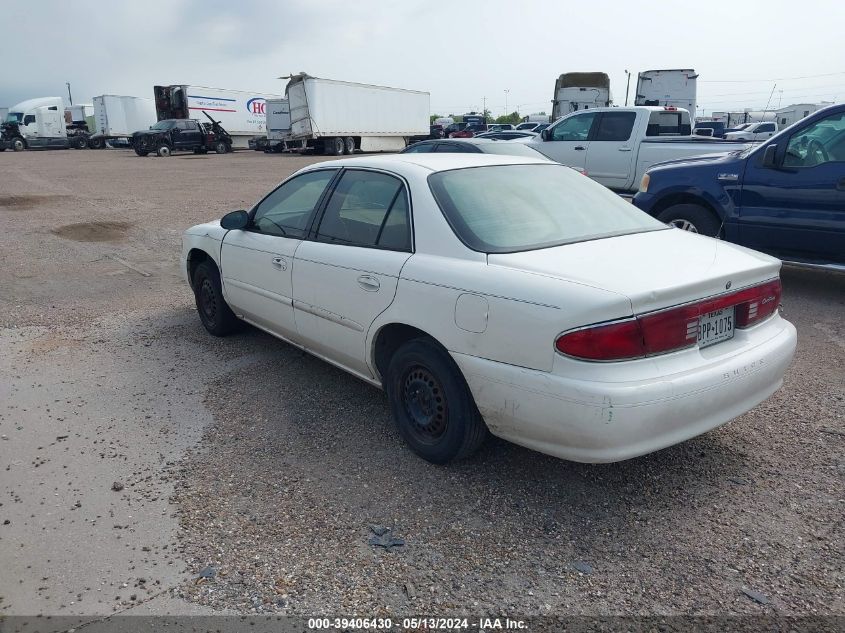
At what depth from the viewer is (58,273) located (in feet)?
27.2

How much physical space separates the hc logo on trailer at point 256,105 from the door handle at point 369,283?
4100 centimetres

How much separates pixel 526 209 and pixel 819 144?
4.41m

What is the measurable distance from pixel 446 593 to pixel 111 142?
168 ft

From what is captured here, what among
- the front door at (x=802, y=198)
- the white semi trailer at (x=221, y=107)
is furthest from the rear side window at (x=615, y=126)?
the white semi trailer at (x=221, y=107)

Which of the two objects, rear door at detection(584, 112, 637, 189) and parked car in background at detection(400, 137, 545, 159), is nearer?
parked car in background at detection(400, 137, 545, 159)

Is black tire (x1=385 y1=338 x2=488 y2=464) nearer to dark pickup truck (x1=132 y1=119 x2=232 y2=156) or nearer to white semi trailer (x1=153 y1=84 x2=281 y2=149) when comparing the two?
dark pickup truck (x1=132 y1=119 x2=232 y2=156)

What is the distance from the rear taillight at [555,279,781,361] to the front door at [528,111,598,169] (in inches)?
401

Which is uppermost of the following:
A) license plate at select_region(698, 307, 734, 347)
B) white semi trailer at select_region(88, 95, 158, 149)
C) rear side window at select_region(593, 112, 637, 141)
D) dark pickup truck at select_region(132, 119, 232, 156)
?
white semi trailer at select_region(88, 95, 158, 149)

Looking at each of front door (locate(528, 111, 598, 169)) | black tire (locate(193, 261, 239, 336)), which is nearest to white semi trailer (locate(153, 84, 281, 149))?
front door (locate(528, 111, 598, 169))

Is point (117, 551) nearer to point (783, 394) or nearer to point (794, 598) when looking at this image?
point (794, 598)

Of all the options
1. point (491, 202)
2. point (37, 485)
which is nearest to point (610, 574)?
point (491, 202)

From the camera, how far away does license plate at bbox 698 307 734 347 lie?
3.13 metres

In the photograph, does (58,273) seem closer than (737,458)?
No

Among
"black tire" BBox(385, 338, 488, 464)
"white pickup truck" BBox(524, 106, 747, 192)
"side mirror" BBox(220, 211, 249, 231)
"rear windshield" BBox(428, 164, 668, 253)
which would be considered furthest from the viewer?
"white pickup truck" BBox(524, 106, 747, 192)
